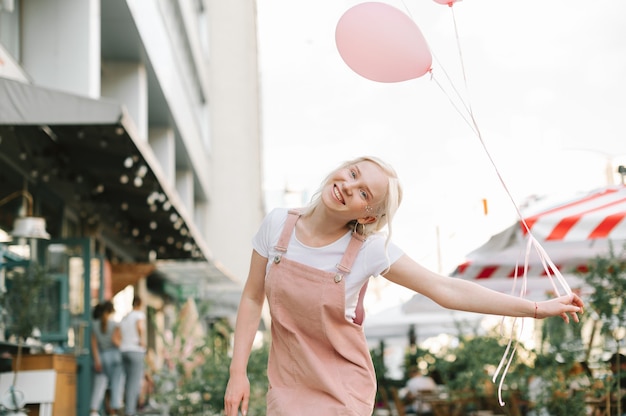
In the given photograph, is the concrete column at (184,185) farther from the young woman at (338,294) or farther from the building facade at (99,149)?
the young woman at (338,294)

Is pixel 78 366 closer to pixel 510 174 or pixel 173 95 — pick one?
pixel 510 174

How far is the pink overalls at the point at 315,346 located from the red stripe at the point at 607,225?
4135 millimetres

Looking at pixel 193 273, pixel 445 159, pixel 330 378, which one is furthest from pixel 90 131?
pixel 445 159

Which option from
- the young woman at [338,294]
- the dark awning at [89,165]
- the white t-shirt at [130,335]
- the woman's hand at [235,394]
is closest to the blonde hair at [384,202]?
the young woman at [338,294]

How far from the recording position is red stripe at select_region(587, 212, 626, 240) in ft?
22.3

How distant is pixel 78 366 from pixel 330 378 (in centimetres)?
930

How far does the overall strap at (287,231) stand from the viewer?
3.21m

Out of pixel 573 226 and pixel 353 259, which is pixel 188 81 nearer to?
pixel 573 226

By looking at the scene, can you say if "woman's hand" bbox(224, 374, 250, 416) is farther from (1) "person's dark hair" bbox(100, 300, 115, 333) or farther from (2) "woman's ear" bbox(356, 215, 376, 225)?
(1) "person's dark hair" bbox(100, 300, 115, 333)

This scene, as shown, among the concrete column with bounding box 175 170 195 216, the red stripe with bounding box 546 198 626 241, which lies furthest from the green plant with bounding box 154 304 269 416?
the concrete column with bounding box 175 170 195 216

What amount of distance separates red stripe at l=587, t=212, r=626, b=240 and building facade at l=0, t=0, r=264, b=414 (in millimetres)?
3840

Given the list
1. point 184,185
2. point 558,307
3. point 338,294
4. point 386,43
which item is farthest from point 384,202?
point 184,185

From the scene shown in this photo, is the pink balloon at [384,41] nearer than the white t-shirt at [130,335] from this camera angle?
Yes

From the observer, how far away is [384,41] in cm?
364
